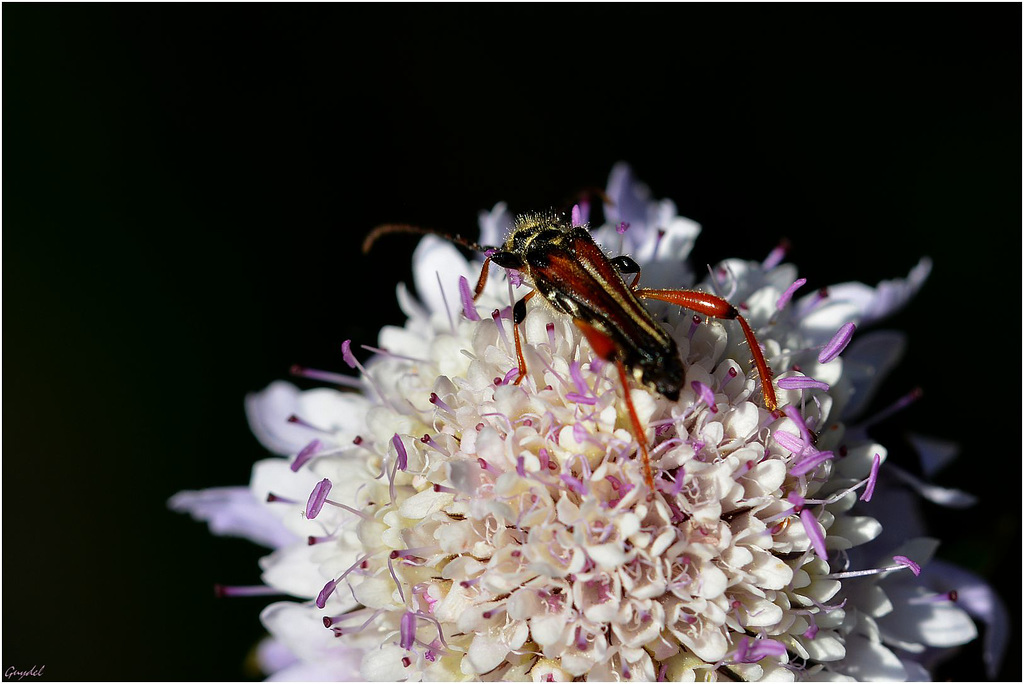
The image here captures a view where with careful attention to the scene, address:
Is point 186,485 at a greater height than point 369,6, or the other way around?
point 369,6

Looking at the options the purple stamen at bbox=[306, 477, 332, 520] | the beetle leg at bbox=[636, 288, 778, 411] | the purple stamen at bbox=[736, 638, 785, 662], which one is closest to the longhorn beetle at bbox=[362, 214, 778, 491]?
the beetle leg at bbox=[636, 288, 778, 411]

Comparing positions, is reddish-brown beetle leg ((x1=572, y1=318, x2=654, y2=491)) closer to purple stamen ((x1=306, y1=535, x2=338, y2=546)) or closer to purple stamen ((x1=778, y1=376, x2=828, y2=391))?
purple stamen ((x1=778, y1=376, x2=828, y2=391))

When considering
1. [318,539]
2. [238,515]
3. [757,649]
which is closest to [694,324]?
[757,649]

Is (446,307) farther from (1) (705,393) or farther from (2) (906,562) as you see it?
(2) (906,562)

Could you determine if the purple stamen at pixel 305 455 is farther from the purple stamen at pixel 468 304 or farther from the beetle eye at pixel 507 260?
the beetle eye at pixel 507 260

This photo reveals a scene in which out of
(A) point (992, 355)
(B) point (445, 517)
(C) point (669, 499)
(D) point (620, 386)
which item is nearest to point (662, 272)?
(D) point (620, 386)

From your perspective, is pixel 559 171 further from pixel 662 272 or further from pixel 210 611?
pixel 210 611
